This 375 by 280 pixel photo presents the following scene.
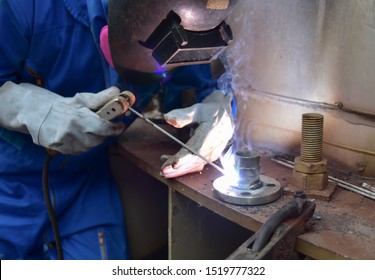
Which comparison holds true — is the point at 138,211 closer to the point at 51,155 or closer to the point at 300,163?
the point at 51,155

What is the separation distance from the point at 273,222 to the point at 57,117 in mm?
725

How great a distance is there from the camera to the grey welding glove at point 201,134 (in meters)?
1.25

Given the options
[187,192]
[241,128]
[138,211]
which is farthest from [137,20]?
[138,211]

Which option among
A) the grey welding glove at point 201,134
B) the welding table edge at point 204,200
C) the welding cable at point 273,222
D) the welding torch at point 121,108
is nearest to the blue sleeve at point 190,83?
the grey welding glove at point 201,134

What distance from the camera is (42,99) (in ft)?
4.31

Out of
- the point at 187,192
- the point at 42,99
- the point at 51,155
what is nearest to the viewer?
the point at 187,192

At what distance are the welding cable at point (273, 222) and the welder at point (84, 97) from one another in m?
0.41

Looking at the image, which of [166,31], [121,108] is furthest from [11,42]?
[166,31]

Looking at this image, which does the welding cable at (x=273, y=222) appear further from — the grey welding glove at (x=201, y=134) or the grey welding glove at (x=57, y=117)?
the grey welding glove at (x=57, y=117)

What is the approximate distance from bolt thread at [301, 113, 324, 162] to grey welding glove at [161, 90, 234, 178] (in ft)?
0.97

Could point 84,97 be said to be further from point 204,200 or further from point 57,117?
point 204,200

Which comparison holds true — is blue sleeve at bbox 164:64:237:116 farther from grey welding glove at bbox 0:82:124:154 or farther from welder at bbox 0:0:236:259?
grey welding glove at bbox 0:82:124:154

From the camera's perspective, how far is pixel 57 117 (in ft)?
4.16

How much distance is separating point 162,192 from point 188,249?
0.51 metres
